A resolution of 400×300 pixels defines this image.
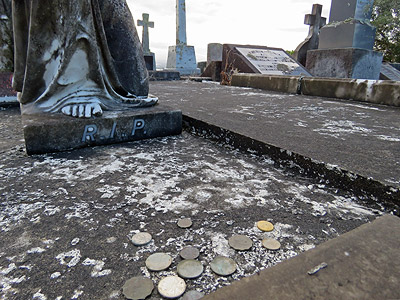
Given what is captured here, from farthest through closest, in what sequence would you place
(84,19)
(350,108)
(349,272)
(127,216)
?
(350,108) → (84,19) → (127,216) → (349,272)

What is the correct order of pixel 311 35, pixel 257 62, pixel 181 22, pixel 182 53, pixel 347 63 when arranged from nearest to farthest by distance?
pixel 347 63 → pixel 257 62 → pixel 311 35 → pixel 181 22 → pixel 182 53

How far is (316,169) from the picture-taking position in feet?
4.25

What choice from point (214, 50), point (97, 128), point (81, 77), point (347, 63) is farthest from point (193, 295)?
point (214, 50)

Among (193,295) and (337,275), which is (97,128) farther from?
(337,275)

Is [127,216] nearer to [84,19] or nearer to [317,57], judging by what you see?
[84,19]

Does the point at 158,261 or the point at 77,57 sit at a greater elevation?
the point at 77,57

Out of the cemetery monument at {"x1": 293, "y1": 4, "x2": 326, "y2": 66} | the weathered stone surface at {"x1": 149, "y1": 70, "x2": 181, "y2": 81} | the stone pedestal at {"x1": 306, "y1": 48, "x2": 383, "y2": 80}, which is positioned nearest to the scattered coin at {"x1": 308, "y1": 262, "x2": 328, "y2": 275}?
the stone pedestal at {"x1": 306, "y1": 48, "x2": 383, "y2": 80}

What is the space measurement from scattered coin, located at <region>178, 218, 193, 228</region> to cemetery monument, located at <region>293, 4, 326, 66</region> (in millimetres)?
11485

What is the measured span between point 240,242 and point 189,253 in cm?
17

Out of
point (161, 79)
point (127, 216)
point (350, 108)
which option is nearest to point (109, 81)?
point (127, 216)

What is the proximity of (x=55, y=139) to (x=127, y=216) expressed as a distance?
880mm

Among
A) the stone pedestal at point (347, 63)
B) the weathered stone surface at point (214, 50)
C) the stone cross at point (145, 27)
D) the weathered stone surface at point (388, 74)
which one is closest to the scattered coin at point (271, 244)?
the stone pedestal at point (347, 63)

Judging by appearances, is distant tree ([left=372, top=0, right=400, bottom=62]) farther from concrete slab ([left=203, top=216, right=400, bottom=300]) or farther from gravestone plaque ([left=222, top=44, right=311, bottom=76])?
concrete slab ([left=203, top=216, right=400, bottom=300])

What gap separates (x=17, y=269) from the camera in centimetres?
75
